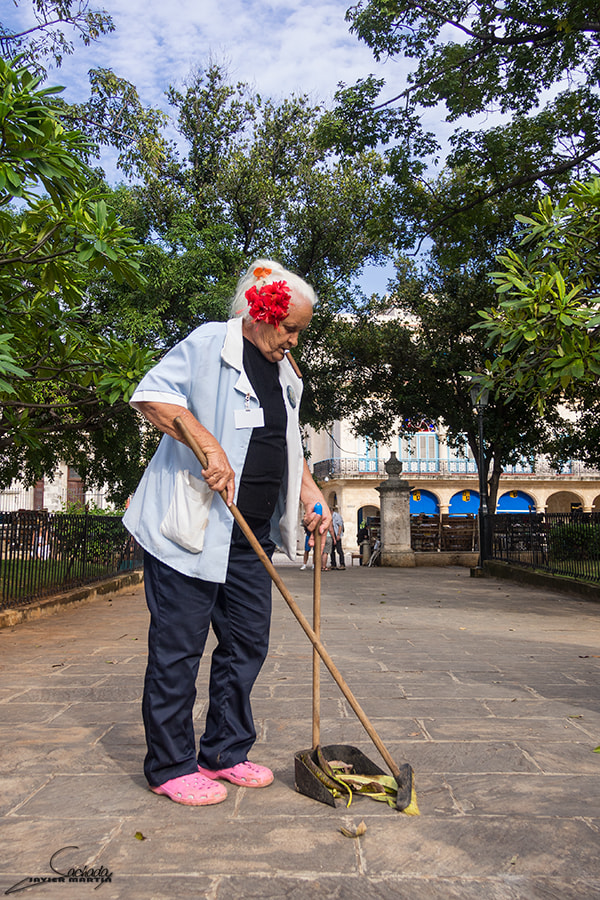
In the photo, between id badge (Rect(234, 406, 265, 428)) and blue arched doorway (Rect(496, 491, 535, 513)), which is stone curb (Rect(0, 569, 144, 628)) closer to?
id badge (Rect(234, 406, 265, 428))

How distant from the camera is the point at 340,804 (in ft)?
8.77

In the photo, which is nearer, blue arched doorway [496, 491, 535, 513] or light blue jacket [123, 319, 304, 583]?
light blue jacket [123, 319, 304, 583]

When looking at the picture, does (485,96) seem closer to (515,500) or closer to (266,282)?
(266,282)

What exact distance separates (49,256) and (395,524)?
55.6ft

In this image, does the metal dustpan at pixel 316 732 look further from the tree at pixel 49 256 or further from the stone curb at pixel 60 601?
the stone curb at pixel 60 601

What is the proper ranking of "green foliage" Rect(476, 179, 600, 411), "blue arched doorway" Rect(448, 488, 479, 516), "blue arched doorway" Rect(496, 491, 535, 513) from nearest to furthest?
"green foliage" Rect(476, 179, 600, 411), "blue arched doorway" Rect(448, 488, 479, 516), "blue arched doorway" Rect(496, 491, 535, 513)

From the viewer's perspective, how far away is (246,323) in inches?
118

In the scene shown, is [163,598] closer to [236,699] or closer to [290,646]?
[236,699]

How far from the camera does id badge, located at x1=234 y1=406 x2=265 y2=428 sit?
9.36 feet

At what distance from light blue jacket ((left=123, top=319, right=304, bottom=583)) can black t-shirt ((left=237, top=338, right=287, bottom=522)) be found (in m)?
0.06

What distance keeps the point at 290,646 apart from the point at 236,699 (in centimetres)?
377

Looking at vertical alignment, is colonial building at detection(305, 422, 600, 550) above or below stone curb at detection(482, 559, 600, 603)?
above

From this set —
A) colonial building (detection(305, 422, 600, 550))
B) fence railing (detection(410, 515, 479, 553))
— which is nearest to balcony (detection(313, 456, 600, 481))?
colonial building (detection(305, 422, 600, 550))

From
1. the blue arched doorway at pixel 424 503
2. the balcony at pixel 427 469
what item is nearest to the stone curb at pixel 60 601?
the balcony at pixel 427 469
